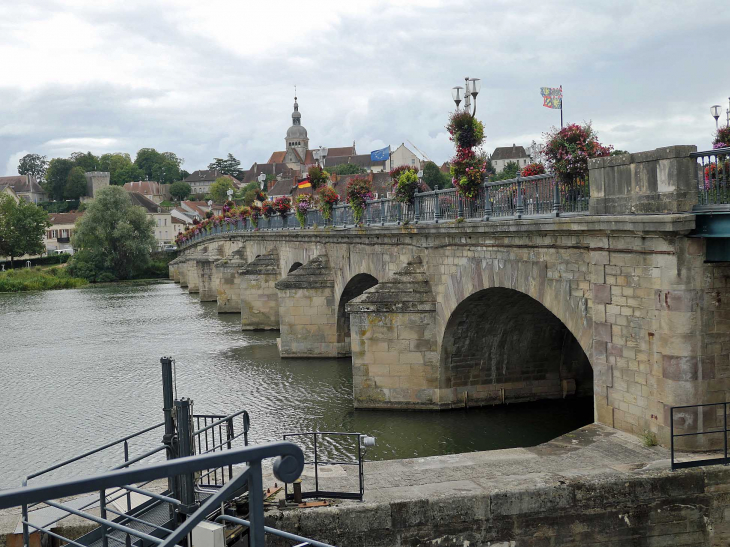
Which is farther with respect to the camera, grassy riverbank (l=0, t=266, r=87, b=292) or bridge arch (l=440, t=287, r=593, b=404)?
grassy riverbank (l=0, t=266, r=87, b=292)

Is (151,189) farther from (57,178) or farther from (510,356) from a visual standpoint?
(510,356)

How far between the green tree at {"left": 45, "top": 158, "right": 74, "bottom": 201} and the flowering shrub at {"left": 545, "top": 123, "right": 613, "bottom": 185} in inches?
6533

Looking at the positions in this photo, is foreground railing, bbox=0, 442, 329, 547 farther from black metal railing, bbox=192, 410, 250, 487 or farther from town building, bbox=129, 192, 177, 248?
town building, bbox=129, 192, 177, 248

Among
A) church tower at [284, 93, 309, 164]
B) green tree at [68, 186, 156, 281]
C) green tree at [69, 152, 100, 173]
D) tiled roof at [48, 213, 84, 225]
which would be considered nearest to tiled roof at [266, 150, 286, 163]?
church tower at [284, 93, 309, 164]

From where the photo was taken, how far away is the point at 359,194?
24.6 m

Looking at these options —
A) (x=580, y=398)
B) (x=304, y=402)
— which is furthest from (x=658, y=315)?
(x=304, y=402)

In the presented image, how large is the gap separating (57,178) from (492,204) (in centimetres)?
16459

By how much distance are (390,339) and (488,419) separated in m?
3.05

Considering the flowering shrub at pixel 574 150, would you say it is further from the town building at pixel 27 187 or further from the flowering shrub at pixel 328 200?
the town building at pixel 27 187

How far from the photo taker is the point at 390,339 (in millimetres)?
19219

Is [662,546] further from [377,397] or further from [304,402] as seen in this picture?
[304,402]

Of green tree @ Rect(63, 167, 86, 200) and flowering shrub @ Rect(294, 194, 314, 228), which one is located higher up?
green tree @ Rect(63, 167, 86, 200)

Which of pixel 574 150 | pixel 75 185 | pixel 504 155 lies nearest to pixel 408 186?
pixel 574 150

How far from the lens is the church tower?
604 feet
